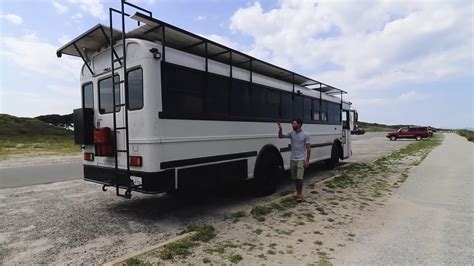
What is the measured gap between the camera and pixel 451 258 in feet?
12.5

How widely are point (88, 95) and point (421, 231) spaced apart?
631cm

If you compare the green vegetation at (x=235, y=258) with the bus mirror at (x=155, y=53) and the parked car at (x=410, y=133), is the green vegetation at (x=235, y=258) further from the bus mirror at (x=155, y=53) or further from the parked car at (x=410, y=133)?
the parked car at (x=410, y=133)

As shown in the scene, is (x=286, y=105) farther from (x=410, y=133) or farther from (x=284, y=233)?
(x=410, y=133)

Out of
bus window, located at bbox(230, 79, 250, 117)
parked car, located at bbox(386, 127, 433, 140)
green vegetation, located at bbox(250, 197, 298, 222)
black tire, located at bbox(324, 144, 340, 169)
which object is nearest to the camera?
green vegetation, located at bbox(250, 197, 298, 222)

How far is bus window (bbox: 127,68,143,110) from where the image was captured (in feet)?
16.3

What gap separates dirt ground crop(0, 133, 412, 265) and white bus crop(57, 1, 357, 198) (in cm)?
64

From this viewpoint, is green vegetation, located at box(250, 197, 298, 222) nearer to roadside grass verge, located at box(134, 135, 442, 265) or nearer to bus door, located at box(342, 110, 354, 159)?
roadside grass verge, located at box(134, 135, 442, 265)

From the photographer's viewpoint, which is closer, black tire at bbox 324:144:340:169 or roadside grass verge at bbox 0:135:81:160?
black tire at bbox 324:144:340:169

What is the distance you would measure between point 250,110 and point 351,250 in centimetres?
366

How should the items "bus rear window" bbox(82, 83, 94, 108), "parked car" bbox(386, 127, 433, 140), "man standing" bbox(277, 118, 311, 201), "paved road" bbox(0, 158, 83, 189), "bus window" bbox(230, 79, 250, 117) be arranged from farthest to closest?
"parked car" bbox(386, 127, 433, 140) < "paved road" bbox(0, 158, 83, 189) < "man standing" bbox(277, 118, 311, 201) < "bus window" bbox(230, 79, 250, 117) < "bus rear window" bbox(82, 83, 94, 108)

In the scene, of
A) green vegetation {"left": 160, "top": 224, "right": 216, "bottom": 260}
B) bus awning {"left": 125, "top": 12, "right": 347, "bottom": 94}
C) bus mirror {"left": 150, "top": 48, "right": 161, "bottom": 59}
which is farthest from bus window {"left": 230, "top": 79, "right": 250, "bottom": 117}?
green vegetation {"left": 160, "top": 224, "right": 216, "bottom": 260}

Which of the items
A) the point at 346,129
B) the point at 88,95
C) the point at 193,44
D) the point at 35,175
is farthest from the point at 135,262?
the point at 346,129

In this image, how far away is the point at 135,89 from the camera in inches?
199

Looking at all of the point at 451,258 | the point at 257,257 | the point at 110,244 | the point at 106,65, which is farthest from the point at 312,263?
the point at 106,65
